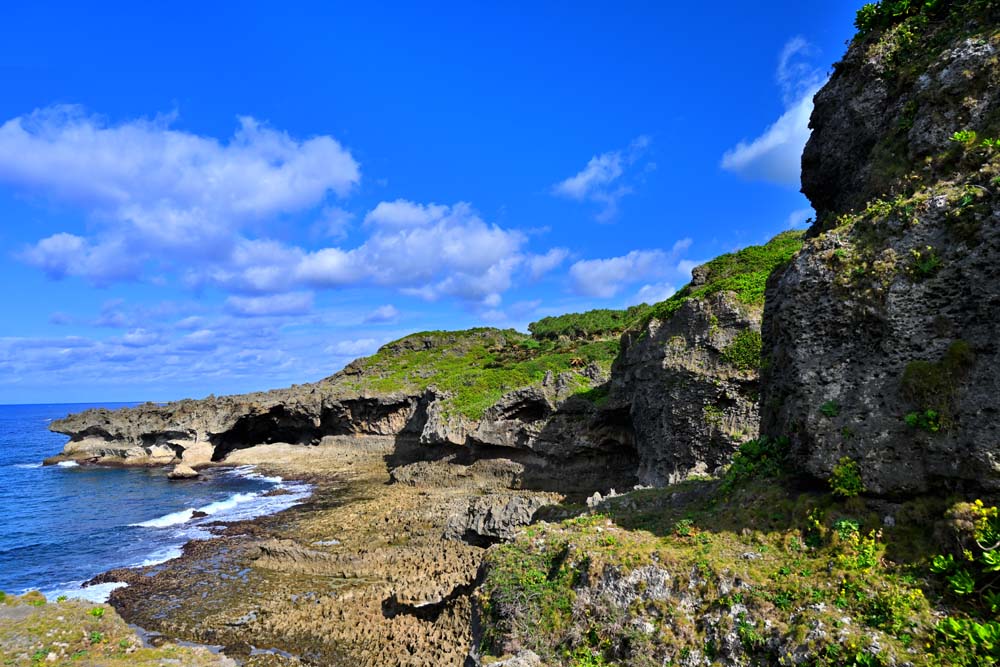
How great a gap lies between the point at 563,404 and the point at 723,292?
1687cm

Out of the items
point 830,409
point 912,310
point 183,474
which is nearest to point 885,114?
point 912,310

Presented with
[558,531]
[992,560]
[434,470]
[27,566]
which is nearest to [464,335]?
[434,470]

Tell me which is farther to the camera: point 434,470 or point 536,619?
point 434,470

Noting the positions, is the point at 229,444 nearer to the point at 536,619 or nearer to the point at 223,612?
the point at 223,612

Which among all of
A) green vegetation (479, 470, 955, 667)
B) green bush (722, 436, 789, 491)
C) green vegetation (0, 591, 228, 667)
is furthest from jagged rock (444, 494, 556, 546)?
green vegetation (0, 591, 228, 667)

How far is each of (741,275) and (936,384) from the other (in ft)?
68.3

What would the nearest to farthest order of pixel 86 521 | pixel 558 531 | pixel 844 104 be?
pixel 558 531 → pixel 844 104 → pixel 86 521

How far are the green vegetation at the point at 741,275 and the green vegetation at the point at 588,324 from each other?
4805 cm

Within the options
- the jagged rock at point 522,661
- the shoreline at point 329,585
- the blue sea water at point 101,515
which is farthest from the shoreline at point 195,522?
the jagged rock at point 522,661

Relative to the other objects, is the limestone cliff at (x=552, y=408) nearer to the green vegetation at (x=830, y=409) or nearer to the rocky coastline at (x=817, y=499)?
the rocky coastline at (x=817, y=499)

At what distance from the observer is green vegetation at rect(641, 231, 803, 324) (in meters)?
27.5

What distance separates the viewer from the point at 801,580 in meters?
10.2

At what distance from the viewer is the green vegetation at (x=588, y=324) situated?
86.6m

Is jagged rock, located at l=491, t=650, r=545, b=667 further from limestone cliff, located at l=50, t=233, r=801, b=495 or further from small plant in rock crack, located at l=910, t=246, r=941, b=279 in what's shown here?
limestone cliff, located at l=50, t=233, r=801, b=495
